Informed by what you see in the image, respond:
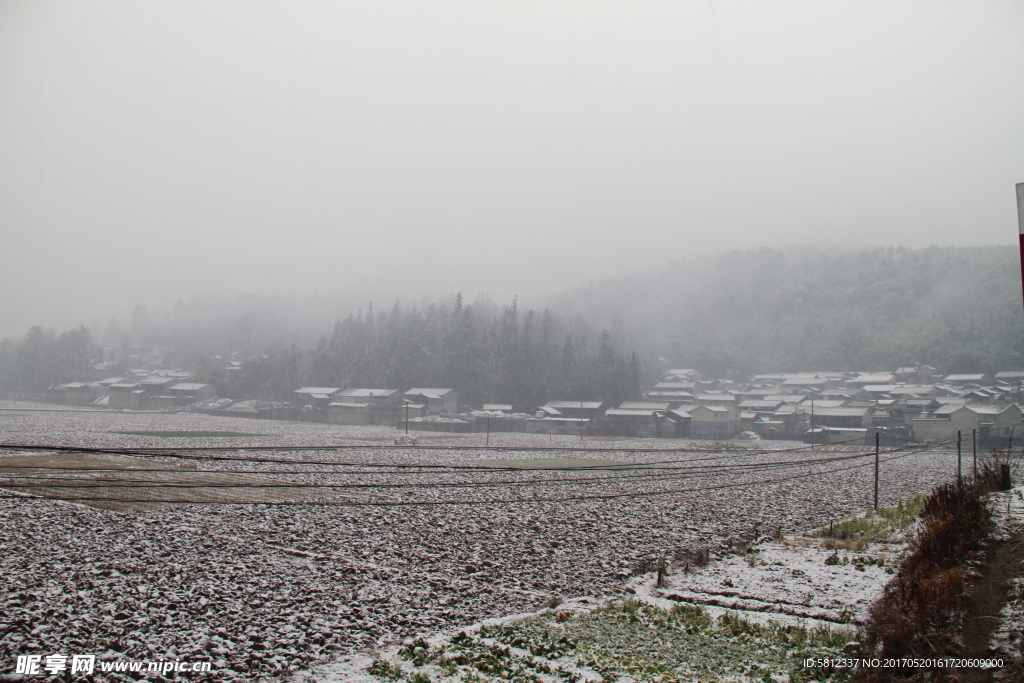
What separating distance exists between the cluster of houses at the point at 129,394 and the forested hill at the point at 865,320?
339 ft

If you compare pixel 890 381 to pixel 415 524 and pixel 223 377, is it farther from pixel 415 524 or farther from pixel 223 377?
pixel 223 377

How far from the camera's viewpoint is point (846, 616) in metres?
9.23

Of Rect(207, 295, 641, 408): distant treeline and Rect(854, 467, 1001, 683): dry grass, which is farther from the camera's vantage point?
Rect(207, 295, 641, 408): distant treeline

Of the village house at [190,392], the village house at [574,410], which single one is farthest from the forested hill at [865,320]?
the village house at [190,392]

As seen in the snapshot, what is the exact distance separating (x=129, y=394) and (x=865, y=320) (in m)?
174

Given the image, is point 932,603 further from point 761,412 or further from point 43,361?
point 43,361

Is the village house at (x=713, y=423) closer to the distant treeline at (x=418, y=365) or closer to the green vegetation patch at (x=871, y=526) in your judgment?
the distant treeline at (x=418, y=365)

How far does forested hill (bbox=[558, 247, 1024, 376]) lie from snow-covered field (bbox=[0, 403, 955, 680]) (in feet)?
398

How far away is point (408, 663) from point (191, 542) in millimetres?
9067

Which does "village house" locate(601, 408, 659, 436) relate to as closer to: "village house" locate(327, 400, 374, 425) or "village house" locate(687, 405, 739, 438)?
"village house" locate(687, 405, 739, 438)

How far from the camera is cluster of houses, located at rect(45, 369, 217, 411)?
297 feet

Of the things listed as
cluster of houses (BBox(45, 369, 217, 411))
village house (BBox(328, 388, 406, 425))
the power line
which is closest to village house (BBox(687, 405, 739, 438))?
village house (BBox(328, 388, 406, 425))

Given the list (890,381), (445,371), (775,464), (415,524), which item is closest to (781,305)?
(890,381)

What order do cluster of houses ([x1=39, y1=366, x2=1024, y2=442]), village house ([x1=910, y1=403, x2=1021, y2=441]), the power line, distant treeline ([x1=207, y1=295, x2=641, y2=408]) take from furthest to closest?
distant treeline ([x1=207, y1=295, x2=641, y2=408]) → cluster of houses ([x1=39, y1=366, x2=1024, y2=442]) → village house ([x1=910, y1=403, x2=1021, y2=441]) → the power line
